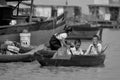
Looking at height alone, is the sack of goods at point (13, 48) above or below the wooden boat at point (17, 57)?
above

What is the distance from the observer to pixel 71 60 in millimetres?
22172

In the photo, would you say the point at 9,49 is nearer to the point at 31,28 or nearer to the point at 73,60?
the point at 73,60

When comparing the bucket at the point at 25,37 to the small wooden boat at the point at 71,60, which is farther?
the bucket at the point at 25,37

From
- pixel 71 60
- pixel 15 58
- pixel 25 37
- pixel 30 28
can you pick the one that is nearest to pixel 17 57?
pixel 15 58

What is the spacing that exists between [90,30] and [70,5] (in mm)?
32923

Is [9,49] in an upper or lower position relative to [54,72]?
upper

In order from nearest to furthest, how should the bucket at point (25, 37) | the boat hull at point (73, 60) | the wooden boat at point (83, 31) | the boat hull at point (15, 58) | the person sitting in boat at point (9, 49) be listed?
the boat hull at point (73, 60)
the boat hull at point (15, 58)
the person sitting in boat at point (9, 49)
the bucket at point (25, 37)
the wooden boat at point (83, 31)

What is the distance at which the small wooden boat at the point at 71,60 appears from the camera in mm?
22078

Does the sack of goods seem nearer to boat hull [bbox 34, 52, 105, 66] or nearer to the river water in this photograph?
the river water

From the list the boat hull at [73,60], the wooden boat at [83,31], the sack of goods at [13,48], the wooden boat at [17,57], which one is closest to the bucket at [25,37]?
the sack of goods at [13,48]

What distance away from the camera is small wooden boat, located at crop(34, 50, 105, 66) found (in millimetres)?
22078

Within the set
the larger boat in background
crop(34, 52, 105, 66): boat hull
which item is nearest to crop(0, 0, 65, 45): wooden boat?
the larger boat in background

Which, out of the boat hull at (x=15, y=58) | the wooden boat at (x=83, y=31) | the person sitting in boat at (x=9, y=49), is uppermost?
the person sitting in boat at (x=9, y=49)

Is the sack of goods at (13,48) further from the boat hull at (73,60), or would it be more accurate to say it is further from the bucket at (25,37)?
the bucket at (25,37)
